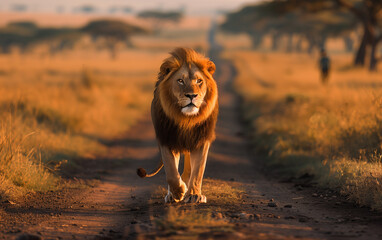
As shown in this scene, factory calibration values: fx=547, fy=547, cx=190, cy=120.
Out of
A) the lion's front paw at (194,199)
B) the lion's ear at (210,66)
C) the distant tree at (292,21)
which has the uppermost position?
the distant tree at (292,21)

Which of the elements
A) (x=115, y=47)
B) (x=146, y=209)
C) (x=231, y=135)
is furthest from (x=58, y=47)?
(x=146, y=209)

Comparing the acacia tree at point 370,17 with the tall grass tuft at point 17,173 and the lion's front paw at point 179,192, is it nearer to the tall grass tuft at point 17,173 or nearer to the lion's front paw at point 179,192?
the tall grass tuft at point 17,173

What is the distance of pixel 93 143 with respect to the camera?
11.8m

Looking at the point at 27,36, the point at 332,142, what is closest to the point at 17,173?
the point at 332,142

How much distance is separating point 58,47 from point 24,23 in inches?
193

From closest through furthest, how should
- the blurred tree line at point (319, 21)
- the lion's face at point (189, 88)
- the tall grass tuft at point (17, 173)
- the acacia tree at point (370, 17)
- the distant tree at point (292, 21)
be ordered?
the lion's face at point (189, 88) < the tall grass tuft at point (17, 173) < the distant tree at point (292, 21) < the blurred tree line at point (319, 21) < the acacia tree at point (370, 17)

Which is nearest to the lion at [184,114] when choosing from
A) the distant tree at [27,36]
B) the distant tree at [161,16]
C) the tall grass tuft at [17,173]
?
the tall grass tuft at [17,173]

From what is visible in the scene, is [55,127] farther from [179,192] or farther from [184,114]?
[184,114]

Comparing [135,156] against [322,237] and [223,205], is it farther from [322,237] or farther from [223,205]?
[322,237]

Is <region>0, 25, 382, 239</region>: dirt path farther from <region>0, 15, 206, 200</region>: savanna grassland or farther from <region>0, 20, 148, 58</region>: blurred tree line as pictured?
<region>0, 20, 148, 58</region>: blurred tree line

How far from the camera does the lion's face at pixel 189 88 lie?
546 centimetres

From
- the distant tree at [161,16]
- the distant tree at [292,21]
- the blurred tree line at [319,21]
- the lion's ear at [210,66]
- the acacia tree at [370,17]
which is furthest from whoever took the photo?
the distant tree at [161,16]

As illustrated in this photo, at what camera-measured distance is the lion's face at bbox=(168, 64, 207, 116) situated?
5457mm

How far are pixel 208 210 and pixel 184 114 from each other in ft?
3.25
